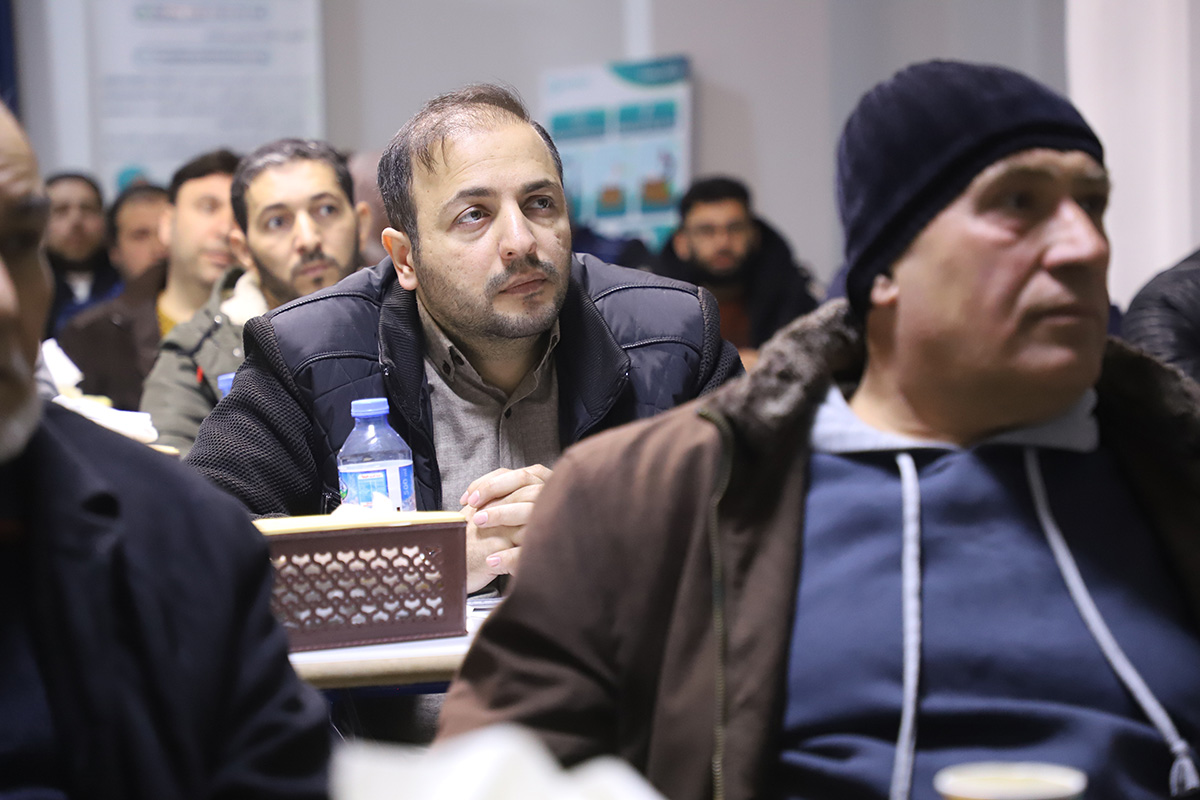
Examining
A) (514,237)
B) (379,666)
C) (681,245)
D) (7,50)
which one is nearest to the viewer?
(379,666)

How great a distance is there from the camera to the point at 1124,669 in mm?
1368

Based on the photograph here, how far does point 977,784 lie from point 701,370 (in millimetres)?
1614

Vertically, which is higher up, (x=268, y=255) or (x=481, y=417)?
(x=268, y=255)

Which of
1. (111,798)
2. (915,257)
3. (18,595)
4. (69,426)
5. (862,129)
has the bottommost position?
(111,798)

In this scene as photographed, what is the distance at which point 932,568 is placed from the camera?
4.65 feet

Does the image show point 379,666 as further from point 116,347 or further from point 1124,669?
point 116,347

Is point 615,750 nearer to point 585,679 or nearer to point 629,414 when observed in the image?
point 585,679

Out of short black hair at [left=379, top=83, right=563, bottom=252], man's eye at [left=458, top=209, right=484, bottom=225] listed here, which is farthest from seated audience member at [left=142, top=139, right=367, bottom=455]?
man's eye at [left=458, top=209, right=484, bottom=225]

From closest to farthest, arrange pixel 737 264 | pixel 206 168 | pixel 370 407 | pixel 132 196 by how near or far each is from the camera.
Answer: pixel 370 407 < pixel 206 168 < pixel 132 196 < pixel 737 264

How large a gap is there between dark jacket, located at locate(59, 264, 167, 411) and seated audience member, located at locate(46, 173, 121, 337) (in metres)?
1.90

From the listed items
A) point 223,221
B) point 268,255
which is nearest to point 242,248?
point 268,255

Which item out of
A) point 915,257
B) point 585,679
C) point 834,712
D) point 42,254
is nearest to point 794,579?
point 834,712

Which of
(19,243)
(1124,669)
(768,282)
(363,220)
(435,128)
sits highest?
(435,128)

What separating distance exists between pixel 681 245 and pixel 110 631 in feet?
19.7
